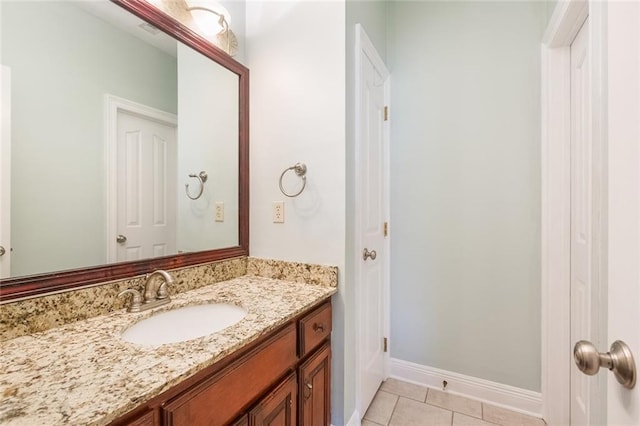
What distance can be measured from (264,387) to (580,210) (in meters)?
1.60

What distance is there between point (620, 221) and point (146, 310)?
131cm

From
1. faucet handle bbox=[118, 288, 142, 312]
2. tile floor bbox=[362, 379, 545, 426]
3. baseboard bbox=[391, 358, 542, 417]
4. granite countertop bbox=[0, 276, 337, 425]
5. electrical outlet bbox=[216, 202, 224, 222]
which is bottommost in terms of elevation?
tile floor bbox=[362, 379, 545, 426]

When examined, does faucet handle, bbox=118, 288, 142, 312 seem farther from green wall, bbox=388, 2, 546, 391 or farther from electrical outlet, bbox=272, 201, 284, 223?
green wall, bbox=388, 2, 546, 391

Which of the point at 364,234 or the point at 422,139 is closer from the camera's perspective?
the point at 364,234

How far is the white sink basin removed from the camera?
97cm

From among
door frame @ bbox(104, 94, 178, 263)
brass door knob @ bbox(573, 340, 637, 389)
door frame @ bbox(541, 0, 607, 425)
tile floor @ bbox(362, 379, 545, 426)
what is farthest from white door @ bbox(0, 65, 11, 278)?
door frame @ bbox(541, 0, 607, 425)

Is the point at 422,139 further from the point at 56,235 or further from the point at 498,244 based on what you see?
the point at 56,235

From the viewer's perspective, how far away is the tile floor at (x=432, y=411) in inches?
62.2

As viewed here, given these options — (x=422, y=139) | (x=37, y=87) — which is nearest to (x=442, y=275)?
(x=422, y=139)

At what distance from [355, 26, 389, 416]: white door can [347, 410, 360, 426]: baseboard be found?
36mm

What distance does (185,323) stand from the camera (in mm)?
1092

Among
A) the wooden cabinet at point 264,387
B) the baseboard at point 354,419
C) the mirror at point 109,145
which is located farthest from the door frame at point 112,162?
the baseboard at point 354,419

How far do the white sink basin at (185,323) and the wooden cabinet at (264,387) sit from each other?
23 centimetres

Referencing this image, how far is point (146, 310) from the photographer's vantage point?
3.31ft
